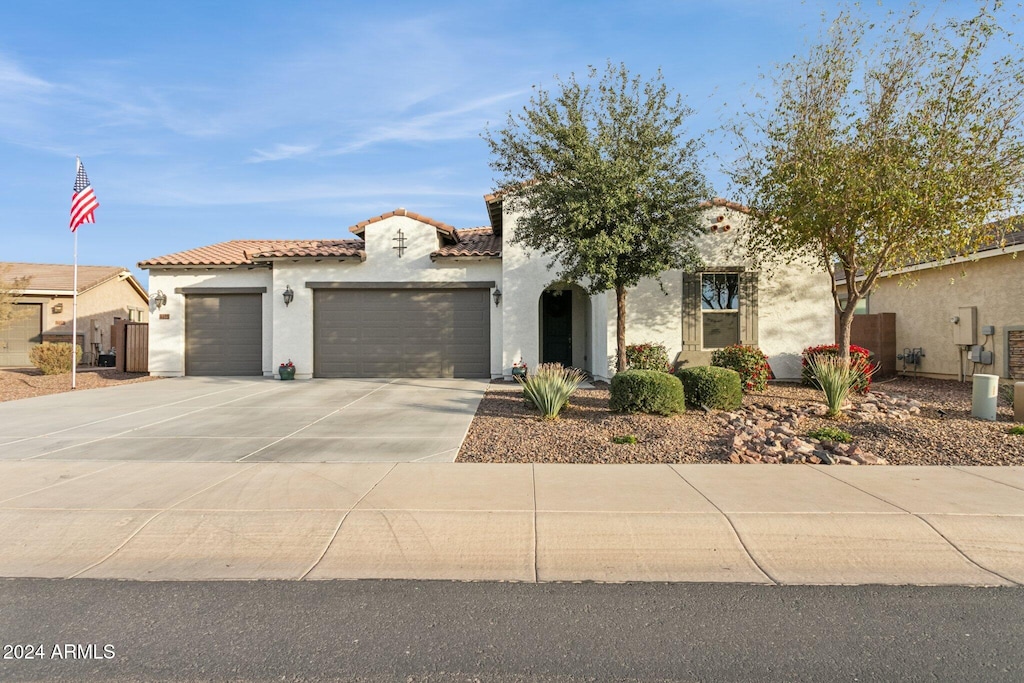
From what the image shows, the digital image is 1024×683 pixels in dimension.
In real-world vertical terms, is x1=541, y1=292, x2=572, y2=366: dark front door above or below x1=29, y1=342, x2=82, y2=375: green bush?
above

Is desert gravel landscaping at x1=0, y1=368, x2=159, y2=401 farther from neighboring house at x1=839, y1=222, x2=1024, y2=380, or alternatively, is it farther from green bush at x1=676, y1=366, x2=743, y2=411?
neighboring house at x1=839, y1=222, x2=1024, y2=380

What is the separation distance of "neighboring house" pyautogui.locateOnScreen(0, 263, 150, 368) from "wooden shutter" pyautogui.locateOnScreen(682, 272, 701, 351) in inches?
839

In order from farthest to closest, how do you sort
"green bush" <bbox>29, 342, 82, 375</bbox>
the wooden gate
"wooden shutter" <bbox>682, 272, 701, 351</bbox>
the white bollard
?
the wooden gate, "green bush" <bbox>29, 342, 82, 375</bbox>, "wooden shutter" <bbox>682, 272, 701, 351</bbox>, the white bollard

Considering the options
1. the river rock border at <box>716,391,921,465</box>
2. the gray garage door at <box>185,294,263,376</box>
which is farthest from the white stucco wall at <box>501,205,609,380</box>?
the gray garage door at <box>185,294,263,376</box>

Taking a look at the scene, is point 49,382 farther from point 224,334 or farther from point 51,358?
point 224,334

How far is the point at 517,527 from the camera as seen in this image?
5.10 meters

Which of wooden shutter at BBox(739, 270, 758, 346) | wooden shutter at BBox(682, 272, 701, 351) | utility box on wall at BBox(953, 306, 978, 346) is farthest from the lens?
utility box on wall at BBox(953, 306, 978, 346)

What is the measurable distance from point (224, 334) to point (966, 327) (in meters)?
19.7

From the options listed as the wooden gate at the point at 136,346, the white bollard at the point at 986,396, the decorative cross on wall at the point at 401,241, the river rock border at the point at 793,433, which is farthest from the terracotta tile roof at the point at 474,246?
the white bollard at the point at 986,396

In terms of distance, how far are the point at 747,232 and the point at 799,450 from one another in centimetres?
749

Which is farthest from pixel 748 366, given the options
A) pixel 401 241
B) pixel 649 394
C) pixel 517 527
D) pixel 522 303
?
pixel 401 241

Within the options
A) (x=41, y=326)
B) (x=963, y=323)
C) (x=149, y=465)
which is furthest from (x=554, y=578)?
(x=41, y=326)

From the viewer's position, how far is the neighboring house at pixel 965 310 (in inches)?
551

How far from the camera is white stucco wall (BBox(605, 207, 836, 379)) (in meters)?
14.4
